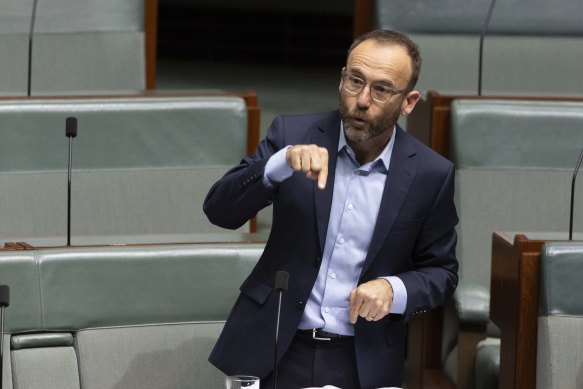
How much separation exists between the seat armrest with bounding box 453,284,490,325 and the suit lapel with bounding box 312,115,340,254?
36cm

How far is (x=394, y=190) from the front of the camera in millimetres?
704

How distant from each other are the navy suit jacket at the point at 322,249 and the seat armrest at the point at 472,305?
0.30m

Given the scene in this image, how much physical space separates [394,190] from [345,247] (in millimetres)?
47

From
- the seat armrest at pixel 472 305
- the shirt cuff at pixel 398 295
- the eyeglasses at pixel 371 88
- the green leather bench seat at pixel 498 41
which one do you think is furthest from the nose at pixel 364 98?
the green leather bench seat at pixel 498 41

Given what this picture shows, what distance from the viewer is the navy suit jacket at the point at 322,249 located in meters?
0.70

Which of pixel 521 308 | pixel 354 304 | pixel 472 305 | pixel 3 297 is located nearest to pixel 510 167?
pixel 472 305

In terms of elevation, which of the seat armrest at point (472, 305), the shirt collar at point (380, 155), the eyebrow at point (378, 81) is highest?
the eyebrow at point (378, 81)

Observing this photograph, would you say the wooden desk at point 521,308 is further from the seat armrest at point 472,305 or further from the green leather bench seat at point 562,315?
the seat armrest at point 472,305

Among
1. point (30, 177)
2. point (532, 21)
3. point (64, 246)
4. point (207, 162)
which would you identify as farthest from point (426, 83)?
point (64, 246)

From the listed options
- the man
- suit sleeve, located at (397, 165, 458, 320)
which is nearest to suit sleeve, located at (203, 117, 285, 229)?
the man

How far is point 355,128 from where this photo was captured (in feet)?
2.19

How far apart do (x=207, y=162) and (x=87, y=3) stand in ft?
1.54

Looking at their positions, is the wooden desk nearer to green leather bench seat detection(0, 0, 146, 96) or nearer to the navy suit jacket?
the navy suit jacket

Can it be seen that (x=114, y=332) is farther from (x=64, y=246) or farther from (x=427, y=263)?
(x=427, y=263)
